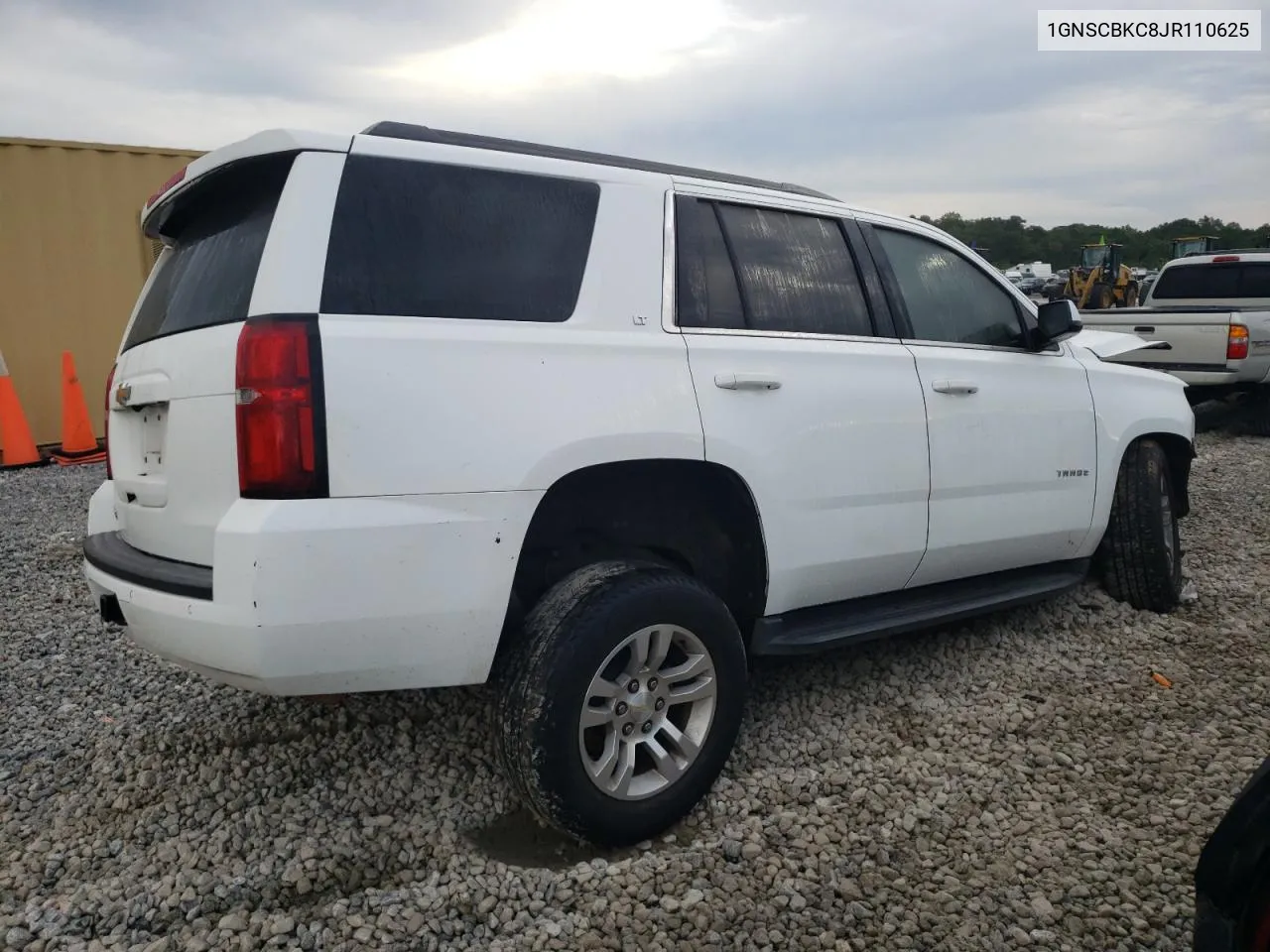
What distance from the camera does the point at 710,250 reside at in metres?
2.95

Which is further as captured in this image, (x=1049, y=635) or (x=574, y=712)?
(x=1049, y=635)

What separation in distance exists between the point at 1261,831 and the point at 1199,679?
2.48 meters

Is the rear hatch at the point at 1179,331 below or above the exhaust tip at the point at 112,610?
above

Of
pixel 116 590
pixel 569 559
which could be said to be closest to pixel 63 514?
pixel 116 590

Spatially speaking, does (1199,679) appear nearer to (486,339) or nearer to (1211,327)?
(486,339)

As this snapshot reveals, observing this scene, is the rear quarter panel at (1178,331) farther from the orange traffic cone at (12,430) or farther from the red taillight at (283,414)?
the orange traffic cone at (12,430)

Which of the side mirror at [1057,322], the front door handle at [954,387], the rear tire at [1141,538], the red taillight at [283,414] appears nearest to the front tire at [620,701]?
the red taillight at [283,414]

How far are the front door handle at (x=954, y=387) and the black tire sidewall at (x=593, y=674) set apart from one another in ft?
4.16

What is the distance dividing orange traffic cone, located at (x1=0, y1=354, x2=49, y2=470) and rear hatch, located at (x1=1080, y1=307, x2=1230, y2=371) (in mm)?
9827

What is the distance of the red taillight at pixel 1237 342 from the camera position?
28.5 feet

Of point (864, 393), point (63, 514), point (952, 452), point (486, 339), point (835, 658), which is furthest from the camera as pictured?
point (63, 514)

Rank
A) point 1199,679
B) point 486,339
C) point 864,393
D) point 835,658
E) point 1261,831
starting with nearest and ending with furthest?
1. point 1261,831
2. point 486,339
3. point 864,393
4. point 1199,679
5. point 835,658

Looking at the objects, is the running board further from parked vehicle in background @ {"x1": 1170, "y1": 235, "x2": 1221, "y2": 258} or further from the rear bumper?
parked vehicle in background @ {"x1": 1170, "y1": 235, "x2": 1221, "y2": 258}

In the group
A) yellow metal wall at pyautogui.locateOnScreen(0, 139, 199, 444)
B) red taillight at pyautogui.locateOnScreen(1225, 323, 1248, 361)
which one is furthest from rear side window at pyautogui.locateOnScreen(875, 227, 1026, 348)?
yellow metal wall at pyautogui.locateOnScreen(0, 139, 199, 444)
